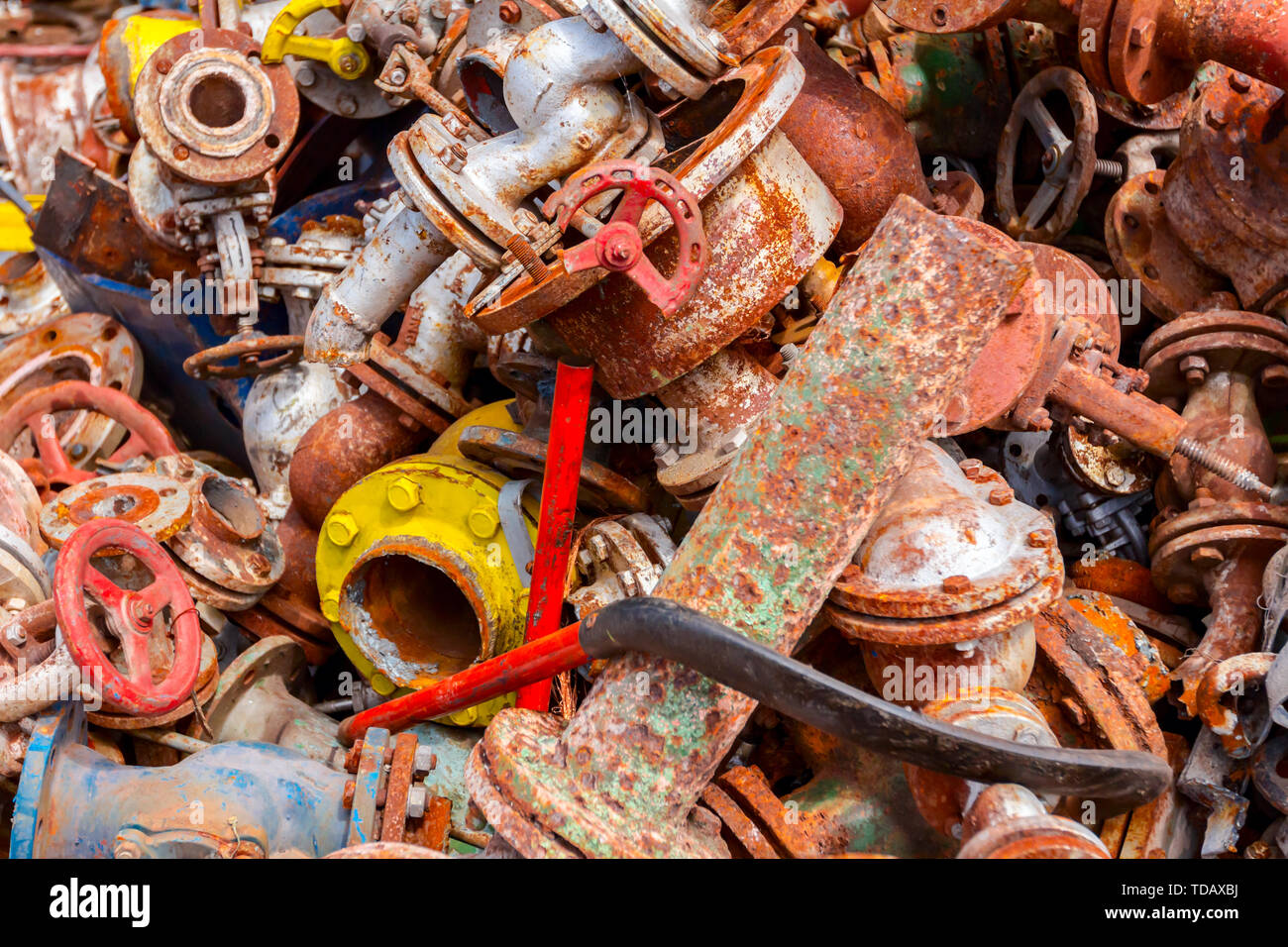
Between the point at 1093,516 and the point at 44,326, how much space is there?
127 inches

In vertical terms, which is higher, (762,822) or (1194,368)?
(1194,368)

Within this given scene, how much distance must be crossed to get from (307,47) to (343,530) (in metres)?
1.51

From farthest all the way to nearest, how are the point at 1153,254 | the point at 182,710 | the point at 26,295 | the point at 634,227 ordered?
the point at 26,295 → the point at 1153,254 → the point at 182,710 → the point at 634,227

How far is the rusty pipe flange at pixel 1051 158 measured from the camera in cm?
290

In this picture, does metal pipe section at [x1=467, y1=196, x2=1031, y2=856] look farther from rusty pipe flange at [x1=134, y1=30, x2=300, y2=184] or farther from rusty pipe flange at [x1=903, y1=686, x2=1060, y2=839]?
rusty pipe flange at [x1=134, y1=30, x2=300, y2=184]

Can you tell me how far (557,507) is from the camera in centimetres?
247

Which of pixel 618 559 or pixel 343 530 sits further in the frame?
pixel 343 530

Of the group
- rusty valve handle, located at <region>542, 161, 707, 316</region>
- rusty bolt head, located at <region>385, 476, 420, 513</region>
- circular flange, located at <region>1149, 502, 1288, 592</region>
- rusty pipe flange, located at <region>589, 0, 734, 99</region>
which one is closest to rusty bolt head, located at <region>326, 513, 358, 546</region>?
rusty bolt head, located at <region>385, 476, 420, 513</region>

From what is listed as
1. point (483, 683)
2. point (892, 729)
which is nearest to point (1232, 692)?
point (892, 729)

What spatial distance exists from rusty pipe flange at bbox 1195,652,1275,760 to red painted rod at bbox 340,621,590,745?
3.61 feet

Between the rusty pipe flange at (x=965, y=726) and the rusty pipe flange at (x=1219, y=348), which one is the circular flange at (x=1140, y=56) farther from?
the rusty pipe flange at (x=965, y=726)

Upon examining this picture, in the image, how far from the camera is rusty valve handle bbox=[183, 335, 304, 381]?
3.22 metres

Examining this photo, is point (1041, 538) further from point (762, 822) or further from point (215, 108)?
point (215, 108)

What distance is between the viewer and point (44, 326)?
12.6 feet
